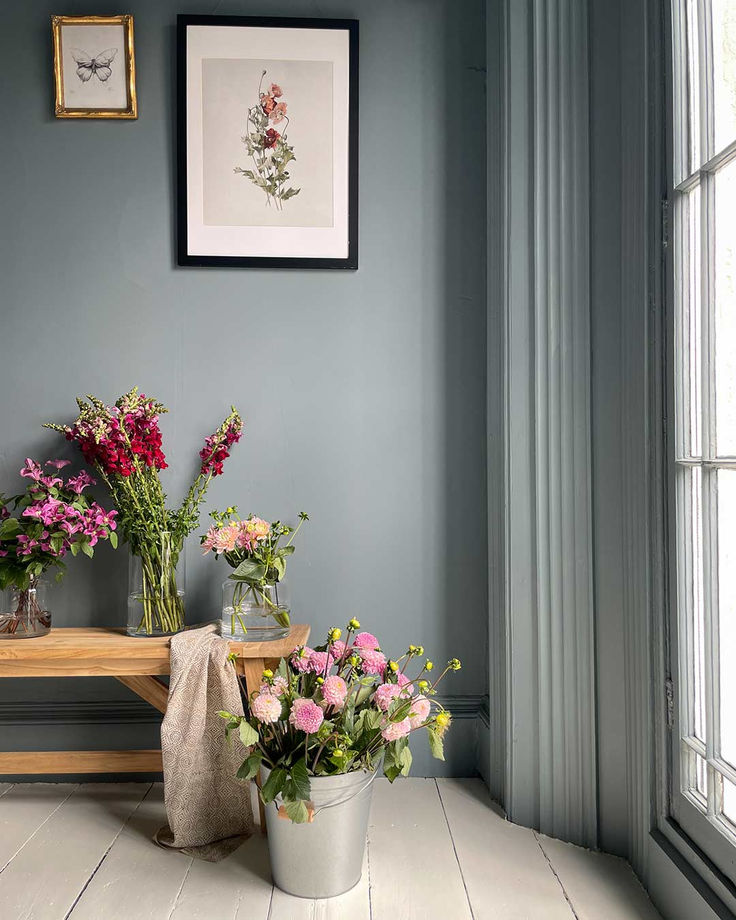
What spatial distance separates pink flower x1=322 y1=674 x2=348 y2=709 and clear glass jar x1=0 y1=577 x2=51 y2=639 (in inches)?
33.9

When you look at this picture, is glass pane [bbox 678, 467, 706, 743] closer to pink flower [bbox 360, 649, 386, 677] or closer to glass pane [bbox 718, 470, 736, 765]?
glass pane [bbox 718, 470, 736, 765]

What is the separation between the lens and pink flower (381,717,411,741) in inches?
58.7

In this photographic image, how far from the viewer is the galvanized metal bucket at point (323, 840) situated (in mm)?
1480

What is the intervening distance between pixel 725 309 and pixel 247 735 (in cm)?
119

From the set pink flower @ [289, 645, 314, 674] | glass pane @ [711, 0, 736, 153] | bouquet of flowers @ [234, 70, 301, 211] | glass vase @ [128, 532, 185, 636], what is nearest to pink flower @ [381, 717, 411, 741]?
pink flower @ [289, 645, 314, 674]

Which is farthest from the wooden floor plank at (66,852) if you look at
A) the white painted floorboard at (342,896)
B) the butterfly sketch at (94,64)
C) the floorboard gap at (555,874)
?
the butterfly sketch at (94,64)

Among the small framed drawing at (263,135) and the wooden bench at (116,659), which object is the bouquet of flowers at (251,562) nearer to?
the wooden bench at (116,659)

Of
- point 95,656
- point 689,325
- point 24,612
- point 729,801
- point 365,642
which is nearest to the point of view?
point 729,801

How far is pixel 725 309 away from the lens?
1.29m

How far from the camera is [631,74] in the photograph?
1604mm

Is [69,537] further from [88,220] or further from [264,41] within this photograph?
[264,41]

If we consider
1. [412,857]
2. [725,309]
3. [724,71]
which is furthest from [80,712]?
[724,71]

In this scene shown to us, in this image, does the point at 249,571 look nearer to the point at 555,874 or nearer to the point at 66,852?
the point at 66,852

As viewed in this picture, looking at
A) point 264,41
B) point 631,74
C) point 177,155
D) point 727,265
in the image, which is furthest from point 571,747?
point 264,41
